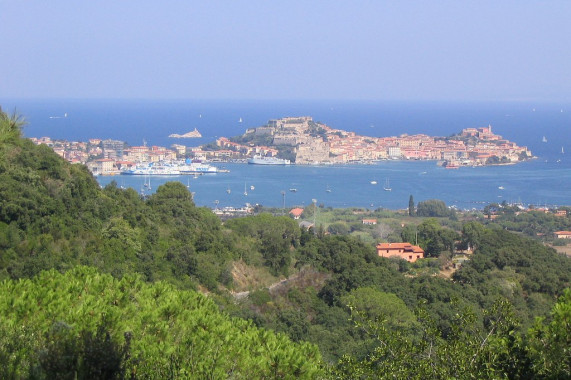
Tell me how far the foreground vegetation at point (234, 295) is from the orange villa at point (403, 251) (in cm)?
39

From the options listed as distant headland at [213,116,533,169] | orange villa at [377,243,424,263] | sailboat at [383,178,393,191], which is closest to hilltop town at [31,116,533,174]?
distant headland at [213,116,533,169]

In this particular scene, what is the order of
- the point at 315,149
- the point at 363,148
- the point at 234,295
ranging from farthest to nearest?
the point at 363,148
the point at 315,149
the point at 234,295

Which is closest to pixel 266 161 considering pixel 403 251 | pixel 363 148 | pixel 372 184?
pixel 363 148

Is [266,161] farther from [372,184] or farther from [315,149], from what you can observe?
[372,184]

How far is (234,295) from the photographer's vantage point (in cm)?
1005

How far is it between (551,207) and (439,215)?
5.53m

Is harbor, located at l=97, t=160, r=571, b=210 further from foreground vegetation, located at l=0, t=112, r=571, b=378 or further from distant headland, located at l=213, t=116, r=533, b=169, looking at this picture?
foreground vegetation, located at l=0, t=112, r=571, b=378

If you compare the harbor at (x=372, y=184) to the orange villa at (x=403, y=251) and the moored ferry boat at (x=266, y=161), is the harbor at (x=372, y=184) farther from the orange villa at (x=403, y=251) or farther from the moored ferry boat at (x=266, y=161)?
the orange villa at (x=403, y=251)

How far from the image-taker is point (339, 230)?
2197cm

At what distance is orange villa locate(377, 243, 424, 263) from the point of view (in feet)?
47.8

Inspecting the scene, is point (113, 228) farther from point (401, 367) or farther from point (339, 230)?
point (339, 230)

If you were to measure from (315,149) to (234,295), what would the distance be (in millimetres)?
33897

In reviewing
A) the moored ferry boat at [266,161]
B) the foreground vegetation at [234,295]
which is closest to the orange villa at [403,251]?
the foreground vegetation at [234,295]

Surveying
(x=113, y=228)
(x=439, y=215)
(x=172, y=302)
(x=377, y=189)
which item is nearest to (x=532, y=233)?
(x=439, y=215)
